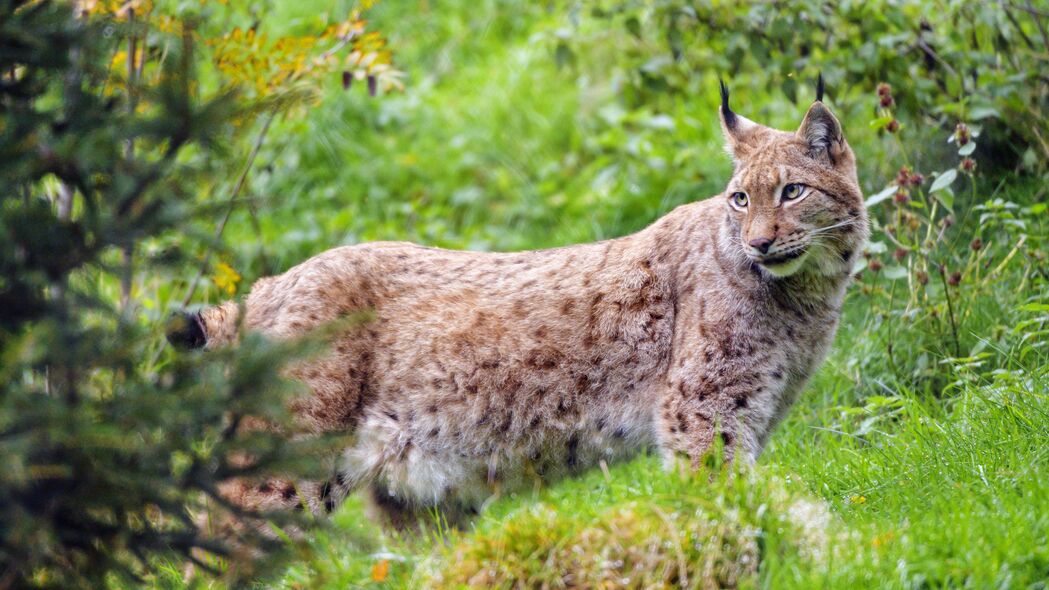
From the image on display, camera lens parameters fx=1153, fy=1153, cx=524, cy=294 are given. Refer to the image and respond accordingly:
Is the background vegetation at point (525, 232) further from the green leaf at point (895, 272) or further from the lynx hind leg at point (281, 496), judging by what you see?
the lynx hind leg at point (281, 496)

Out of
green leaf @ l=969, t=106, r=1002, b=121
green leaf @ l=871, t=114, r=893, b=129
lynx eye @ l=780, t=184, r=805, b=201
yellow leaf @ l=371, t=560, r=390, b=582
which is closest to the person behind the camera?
yellow leaf @ l=371, t=560, r=390, b=582

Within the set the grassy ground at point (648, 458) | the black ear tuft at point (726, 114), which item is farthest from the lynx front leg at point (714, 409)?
the black ear tuft at point (726, 114)

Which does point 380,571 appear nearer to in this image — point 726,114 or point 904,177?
point 726,114

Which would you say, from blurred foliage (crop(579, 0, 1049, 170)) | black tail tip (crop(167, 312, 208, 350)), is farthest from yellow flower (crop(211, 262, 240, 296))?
blurred foliage (crop(579, 0, 1049, 170))

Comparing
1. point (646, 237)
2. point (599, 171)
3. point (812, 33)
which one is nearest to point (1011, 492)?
point (646, 237)

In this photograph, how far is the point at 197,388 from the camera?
2748mm

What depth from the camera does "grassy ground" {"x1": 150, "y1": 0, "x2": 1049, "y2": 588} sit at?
11.4ft

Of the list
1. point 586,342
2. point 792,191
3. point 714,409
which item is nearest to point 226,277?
point 586,342

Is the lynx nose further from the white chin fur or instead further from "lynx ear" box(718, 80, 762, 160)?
"lynx ear" box(718, 80, 762, 160)

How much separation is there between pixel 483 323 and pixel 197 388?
215 cm

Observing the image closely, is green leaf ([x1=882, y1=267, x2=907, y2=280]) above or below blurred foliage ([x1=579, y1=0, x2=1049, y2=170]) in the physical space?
below

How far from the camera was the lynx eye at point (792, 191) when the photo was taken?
14.9 ft

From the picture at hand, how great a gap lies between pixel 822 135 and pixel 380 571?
97.1 inches

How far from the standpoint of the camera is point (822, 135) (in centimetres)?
466
